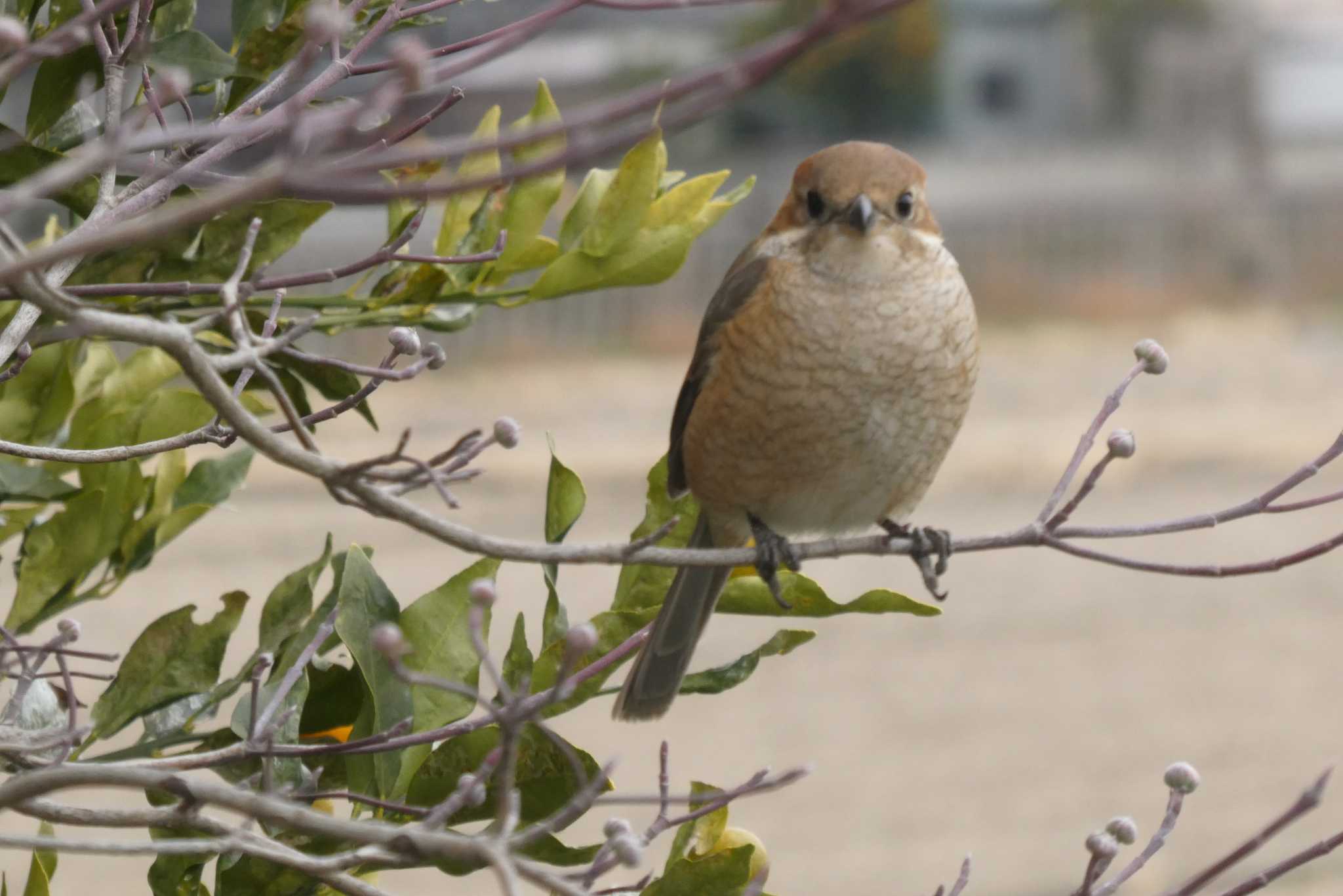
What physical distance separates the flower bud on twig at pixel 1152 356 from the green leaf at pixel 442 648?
19.7 inches

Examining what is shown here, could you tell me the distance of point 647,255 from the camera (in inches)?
62.9

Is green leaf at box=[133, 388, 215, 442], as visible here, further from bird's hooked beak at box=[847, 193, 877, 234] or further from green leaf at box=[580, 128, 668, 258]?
bird's hooked beak at box=[847, 193, 877, 234]

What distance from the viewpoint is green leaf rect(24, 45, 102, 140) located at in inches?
52.4

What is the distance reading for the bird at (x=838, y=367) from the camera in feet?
6.60

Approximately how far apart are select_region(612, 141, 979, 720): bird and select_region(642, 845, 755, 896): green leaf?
67 centimetres

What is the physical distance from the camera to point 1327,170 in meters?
23.2

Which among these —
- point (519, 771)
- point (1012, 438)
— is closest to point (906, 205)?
point (519, 771)

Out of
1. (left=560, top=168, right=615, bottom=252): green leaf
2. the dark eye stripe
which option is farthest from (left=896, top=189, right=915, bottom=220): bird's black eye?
(left=560, top=168, right=615, bottom=252): green leaf

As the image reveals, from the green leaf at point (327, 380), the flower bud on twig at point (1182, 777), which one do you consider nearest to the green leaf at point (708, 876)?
the flower bud on twig at point (1182, 777)

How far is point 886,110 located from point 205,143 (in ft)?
68.3

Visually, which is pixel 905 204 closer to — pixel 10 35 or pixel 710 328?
pixel 710 328

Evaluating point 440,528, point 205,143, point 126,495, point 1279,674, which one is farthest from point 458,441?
point 1279,674

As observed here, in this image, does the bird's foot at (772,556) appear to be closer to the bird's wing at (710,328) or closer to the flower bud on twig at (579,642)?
the bird's wing at (710,328)

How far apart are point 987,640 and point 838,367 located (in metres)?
8.63
